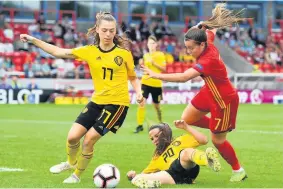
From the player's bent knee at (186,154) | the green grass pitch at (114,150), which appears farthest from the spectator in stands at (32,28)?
the player's bent knee at (186,154)

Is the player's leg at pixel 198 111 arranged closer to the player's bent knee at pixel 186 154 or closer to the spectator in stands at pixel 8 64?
the player's bent knee at pixel 186 154

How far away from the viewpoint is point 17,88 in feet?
98.5

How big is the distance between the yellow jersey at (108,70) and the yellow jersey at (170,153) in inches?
36.0

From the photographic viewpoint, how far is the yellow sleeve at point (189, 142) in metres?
9.95

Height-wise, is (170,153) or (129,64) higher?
(129,64)

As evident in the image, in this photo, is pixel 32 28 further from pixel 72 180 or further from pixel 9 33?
pixel 72 180

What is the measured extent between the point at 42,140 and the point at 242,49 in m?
28.4

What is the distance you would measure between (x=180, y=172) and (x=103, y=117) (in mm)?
1329

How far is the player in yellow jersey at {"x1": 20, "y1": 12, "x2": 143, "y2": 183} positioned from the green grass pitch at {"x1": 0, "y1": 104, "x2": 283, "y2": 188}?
0.69 m

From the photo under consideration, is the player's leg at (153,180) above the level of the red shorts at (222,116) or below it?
below

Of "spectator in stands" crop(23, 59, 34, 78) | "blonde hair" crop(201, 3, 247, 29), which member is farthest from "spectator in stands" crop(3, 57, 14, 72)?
"blonde hair" crop(201, 3, 247, 29)

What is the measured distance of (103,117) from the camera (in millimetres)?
9930

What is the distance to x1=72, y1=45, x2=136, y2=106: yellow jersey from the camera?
32.9 feet

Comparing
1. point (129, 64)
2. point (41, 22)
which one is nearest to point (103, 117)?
point (129, 64)
